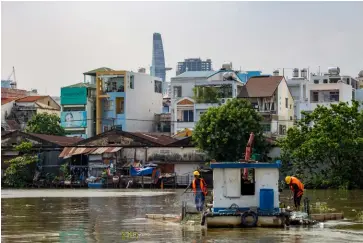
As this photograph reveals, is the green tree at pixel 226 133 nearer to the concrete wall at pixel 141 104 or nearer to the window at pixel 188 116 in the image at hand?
the window at pixel 188 116

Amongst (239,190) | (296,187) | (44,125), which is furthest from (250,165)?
(44,125)

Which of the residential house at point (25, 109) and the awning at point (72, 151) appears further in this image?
the residential house at point (25, 109)

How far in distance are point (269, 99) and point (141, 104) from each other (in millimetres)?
19358

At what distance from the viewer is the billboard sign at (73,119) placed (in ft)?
277

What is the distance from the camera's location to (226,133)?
2215 inches

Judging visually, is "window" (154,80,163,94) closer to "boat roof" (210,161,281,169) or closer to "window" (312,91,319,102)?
"window" (312,91,319,102)

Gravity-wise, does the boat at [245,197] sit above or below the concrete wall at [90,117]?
below

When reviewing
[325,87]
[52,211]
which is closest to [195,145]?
[325,87]

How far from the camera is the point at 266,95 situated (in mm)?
70250

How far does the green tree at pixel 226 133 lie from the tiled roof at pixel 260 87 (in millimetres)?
12950

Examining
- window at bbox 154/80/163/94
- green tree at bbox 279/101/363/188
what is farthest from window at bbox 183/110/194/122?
green tree at bbox 279/101/363/188

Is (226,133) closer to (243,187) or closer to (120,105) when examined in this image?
(120,105)

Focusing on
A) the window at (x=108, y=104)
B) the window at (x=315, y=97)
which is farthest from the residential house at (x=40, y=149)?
the window at (x=315, y=97)

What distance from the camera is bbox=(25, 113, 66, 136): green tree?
8050 cm
